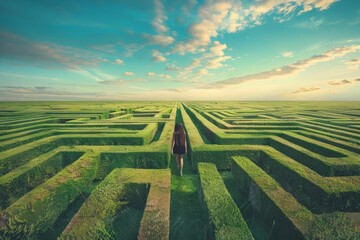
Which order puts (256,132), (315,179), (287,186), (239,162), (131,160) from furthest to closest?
(256,132)
(131,160)
(239,162)
(287,186)
(315,179)

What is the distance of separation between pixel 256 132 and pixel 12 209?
1106 centimetres

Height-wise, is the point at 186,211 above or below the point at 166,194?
below

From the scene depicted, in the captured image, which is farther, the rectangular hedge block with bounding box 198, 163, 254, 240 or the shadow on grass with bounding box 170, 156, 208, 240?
the shadow on grass with bounding box 170, 156, 208, 240

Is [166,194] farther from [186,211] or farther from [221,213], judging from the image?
[221,213]

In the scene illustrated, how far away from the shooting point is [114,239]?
408 centimetres

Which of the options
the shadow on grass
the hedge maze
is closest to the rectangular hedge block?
the hedge maze

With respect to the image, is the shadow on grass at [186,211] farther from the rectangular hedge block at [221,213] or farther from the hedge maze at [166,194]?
the rectangular hedge block at [221,213]

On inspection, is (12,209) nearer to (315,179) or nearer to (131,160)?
(131,160)

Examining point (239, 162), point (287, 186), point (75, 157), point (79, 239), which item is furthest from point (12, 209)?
point (287, 186)

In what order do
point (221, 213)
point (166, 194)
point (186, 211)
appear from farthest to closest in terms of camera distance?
1. point (186, 211)
2. point (166, 194)
3. point (221, 213)

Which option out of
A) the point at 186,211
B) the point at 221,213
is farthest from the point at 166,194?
the point at 221,213

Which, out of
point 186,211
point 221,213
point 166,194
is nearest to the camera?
point 221,213

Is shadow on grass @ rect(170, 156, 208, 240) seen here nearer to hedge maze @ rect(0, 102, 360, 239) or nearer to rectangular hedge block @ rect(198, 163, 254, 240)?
hedge maze @ rect(0, 102, 360, 239)

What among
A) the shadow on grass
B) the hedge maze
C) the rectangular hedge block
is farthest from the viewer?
the shadow on grass
